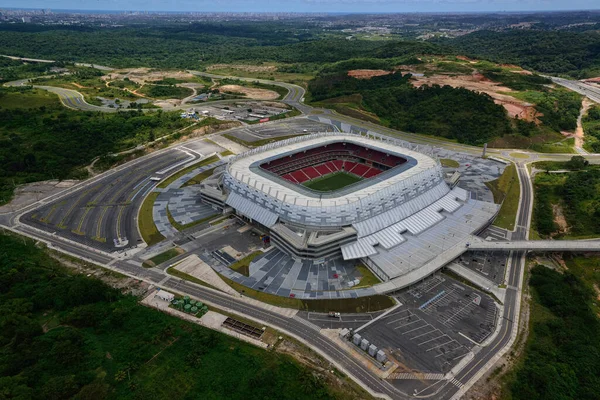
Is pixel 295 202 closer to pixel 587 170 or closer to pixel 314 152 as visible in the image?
pixel 314 152

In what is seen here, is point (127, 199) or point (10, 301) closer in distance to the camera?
point (10, 301)

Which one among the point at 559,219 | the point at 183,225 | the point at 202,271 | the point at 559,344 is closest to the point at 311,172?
the point at 183,225

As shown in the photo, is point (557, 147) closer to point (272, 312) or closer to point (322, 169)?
point (322, 169)

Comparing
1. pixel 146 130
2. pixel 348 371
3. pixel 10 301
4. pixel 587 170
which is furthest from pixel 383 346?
pixel 146 130

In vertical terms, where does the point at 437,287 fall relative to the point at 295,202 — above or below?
below

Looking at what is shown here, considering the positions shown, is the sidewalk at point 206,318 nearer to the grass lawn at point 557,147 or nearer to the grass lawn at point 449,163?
the grass lawn at point 449,163

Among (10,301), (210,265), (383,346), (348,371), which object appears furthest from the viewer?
(210,265)
